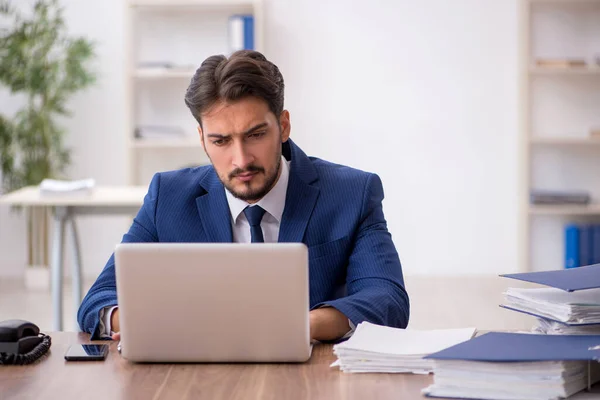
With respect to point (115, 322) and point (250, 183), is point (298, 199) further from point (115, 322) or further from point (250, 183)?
point (115, 322)

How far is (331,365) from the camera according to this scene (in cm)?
165

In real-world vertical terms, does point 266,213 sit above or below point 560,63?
below

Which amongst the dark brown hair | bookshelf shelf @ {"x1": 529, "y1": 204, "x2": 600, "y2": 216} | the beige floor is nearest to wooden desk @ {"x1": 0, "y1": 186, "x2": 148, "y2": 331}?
the beige floor

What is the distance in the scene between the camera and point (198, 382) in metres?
1.55

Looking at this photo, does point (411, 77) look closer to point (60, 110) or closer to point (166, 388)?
point (60, 110)

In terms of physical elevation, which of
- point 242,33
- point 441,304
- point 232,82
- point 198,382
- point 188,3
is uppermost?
point 188,3

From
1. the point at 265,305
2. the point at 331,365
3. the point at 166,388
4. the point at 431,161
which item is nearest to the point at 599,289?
the point at 331,365

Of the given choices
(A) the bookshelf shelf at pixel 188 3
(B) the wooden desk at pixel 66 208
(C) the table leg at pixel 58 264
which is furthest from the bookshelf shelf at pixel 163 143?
(C) the table leg at pixel 58 264

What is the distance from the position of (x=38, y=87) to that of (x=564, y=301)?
467cm

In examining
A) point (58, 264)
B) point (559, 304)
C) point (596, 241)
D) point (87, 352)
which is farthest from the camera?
point (596, 241)

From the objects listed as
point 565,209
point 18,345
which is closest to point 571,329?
point 18,345

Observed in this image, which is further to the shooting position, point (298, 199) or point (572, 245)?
point (572, 245)

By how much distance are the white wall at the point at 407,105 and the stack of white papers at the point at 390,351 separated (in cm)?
462

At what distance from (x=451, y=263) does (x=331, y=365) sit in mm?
4822
